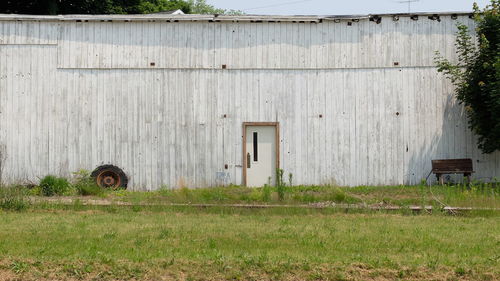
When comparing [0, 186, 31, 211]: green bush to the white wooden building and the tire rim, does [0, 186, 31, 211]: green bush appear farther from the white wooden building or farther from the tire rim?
the white wooden building

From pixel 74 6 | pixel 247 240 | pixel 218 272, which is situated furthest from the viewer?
pixel 74 6

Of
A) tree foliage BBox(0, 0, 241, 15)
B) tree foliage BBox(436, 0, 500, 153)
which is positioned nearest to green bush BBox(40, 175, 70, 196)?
tree foliage BBox(436, 0, 500, 153)

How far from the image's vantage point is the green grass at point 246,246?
8516mm

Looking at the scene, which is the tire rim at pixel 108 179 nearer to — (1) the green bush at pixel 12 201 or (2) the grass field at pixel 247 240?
(2) the grass field at pixel 247 240

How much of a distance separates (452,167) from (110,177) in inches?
396

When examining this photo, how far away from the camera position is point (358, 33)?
816 inches

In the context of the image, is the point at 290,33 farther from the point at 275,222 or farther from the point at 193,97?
the point at 275,222

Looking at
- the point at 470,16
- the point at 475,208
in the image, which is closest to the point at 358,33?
the point at 470,16

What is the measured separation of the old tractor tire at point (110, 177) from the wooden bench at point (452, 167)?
9167mm

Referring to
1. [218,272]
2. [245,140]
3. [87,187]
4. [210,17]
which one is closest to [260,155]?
[245,140]

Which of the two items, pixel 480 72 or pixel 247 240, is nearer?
pixel 247 240

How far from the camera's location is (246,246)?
10.1 metres

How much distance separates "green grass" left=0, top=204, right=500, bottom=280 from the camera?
852cm

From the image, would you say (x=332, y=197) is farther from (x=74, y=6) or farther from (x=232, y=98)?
(x=74, y=6)
